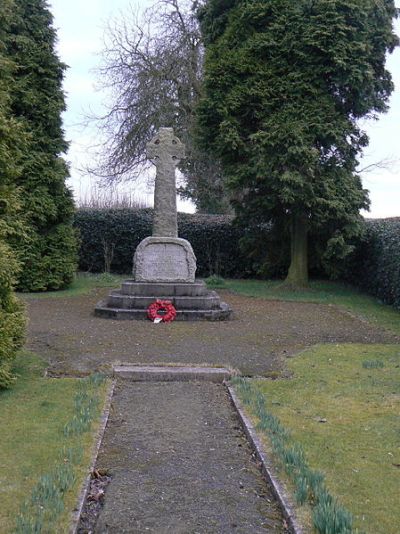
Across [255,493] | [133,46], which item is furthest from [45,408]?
[133,46]

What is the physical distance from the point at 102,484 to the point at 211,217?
20.4 metres

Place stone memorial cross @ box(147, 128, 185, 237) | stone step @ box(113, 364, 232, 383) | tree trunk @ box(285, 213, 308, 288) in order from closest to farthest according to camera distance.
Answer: stone step @ box(113, 364, 232, 383), stone memorial cross @ box(147, 128, 185, 237), tree trunk @ box(285, 213, 308, 288)

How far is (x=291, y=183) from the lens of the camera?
53.5 ft

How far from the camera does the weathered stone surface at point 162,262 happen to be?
43.1 feet

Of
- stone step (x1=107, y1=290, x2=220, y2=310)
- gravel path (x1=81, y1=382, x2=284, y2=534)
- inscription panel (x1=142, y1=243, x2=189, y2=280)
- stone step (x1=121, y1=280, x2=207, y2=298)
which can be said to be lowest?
gravel path (x1=81, y1=382, x2=284, y2=534)

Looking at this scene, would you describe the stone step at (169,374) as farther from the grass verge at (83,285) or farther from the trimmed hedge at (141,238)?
the trimmed hedge at (141,238)

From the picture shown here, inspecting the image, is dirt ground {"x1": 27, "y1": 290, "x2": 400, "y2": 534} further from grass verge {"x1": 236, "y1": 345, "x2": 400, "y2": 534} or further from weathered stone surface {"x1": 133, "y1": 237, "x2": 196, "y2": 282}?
weathered stone surface {"x1": 133, "y1": 237, "x2": 196, "y2": 282}

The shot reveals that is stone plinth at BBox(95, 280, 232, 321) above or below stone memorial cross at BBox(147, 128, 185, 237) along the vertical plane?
below

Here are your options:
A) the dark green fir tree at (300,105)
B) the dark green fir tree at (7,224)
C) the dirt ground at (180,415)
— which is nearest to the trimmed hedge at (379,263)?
the dark green fir tree at (300,105)

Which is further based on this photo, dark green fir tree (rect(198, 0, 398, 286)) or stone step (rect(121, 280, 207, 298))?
dark green fir tree (rect(198, 0, 398, 286))

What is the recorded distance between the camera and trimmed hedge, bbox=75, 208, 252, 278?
76.5 ft

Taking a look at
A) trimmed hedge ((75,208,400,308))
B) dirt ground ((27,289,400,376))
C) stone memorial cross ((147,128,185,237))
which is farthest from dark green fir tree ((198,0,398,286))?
trimmed hedge ((75,208,400,308))

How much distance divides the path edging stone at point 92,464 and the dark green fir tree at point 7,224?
116 centimetres

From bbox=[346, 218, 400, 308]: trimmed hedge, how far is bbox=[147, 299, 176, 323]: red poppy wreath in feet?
18.9
